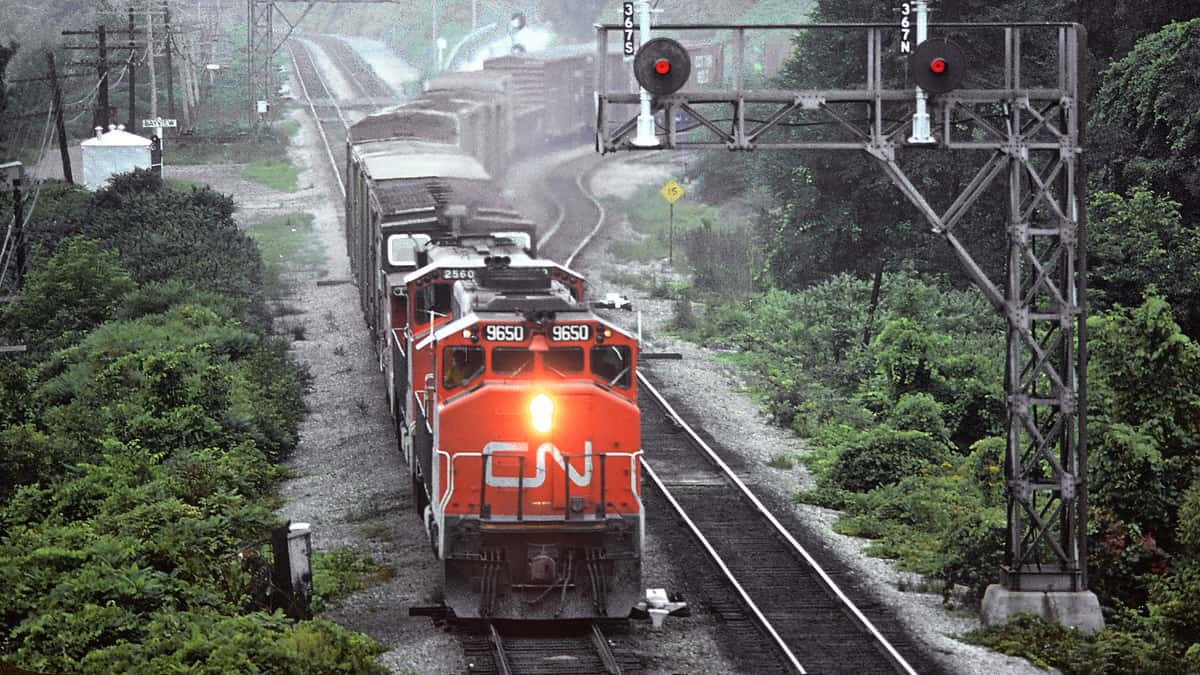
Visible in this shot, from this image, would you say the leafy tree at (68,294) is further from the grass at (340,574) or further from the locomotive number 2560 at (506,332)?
the locomotive number 2560 at (506,332)

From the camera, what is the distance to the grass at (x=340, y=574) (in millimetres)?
17969

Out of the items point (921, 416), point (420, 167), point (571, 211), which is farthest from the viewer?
point (571, 211)

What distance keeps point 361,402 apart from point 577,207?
27.2m

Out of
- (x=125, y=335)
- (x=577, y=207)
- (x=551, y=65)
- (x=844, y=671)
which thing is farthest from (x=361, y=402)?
(x=551, y=65)

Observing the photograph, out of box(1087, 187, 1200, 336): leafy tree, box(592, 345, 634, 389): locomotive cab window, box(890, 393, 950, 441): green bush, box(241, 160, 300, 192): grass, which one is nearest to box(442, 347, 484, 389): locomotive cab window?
box(592, 345, 634, 389): locomotive cab window

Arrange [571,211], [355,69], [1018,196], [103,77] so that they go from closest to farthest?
[1018,196], [103,77], [571,211], [355,69]

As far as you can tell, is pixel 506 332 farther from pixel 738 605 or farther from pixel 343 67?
pixel 343 67

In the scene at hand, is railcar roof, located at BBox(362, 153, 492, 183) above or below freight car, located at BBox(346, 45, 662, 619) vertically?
above

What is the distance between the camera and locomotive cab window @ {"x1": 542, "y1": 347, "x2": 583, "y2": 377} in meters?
16.4

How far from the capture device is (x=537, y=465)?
1648 cm

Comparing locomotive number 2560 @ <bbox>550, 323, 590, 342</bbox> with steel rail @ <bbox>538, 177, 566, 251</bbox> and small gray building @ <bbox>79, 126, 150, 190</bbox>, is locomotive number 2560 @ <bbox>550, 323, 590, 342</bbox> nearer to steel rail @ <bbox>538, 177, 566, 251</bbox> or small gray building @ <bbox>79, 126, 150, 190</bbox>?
steel rail @ <bbox>538, 177, 566, 251</bbox>

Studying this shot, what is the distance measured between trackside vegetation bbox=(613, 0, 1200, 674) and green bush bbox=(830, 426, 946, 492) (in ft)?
0.11

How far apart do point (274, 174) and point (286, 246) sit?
14.8m

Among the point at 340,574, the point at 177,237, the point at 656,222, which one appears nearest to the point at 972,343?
the point at 340,574
